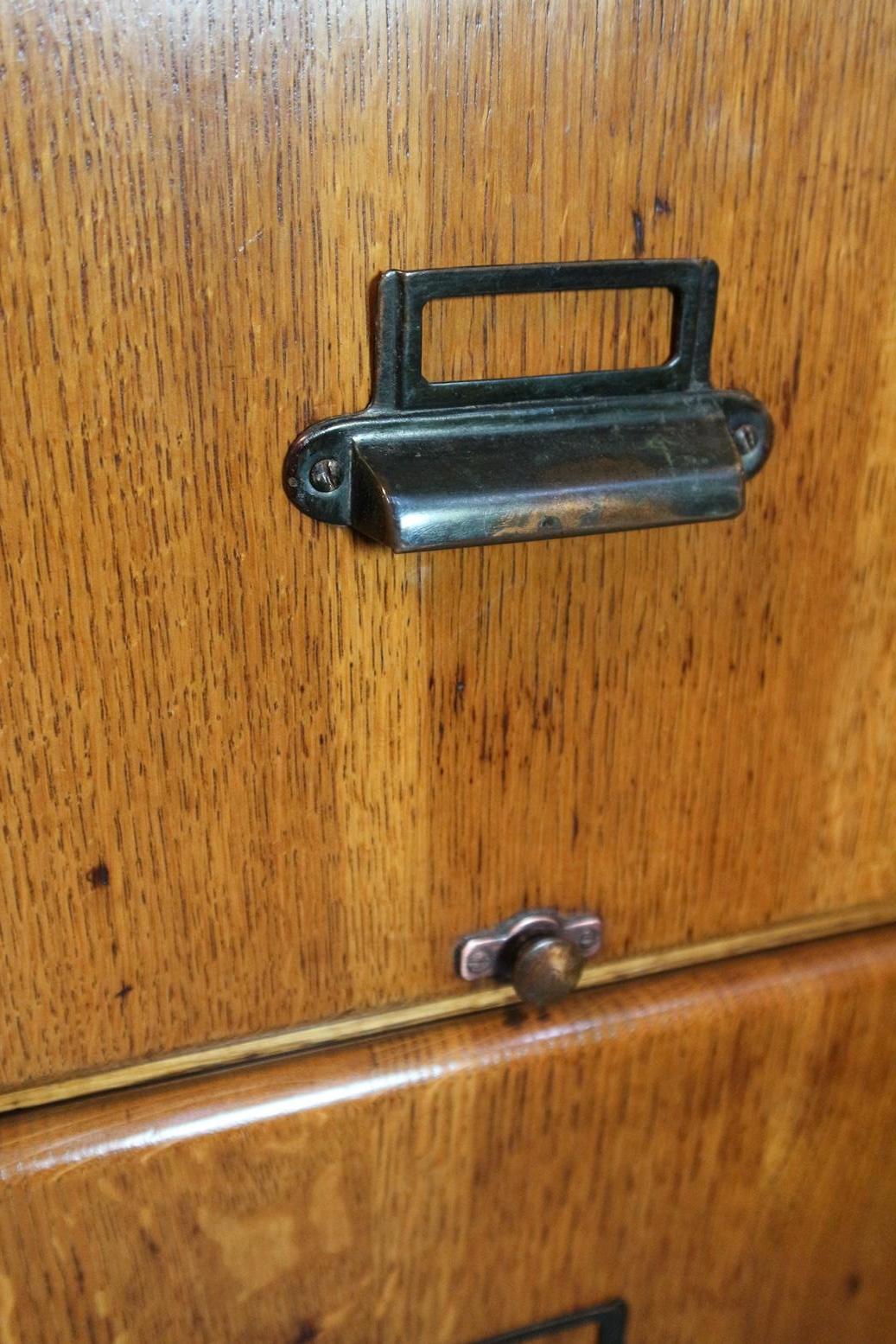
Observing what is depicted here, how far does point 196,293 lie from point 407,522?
0.07 meters

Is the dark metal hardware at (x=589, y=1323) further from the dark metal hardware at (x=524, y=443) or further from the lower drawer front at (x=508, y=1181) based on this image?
the dark metal hardware at (x=524, y=443)

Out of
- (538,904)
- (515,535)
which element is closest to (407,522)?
(515,535)

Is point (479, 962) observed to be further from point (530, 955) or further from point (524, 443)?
point (524, 443)

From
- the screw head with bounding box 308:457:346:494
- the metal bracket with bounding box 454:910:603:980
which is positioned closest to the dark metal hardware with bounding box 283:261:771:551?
the screw head with bounding box 308:457:346:494

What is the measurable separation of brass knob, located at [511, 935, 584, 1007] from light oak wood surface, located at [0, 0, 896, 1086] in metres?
0.02

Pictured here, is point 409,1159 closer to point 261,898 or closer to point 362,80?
point 261,898

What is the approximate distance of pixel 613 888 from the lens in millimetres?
394

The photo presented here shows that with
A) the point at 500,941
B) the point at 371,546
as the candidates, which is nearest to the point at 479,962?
the point at 500,941

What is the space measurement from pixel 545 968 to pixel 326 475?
169 mm

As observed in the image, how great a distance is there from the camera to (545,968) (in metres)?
0.37

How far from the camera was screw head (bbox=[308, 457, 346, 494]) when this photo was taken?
0.30 m

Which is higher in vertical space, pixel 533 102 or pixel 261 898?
pixel 533 102

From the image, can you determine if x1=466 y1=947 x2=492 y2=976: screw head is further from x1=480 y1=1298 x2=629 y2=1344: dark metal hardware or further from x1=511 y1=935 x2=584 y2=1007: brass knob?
x1=480 y1=1298 x2=629 y2=1344: dark metal hardware

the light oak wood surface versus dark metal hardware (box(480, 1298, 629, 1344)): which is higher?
the light oak wood surface
